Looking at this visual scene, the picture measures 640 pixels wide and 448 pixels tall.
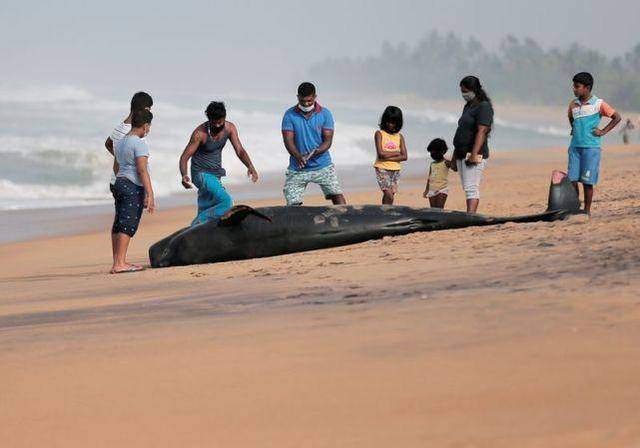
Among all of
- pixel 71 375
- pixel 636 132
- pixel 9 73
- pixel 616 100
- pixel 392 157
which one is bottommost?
pixel 71 375

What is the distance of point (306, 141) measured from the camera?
10672mm

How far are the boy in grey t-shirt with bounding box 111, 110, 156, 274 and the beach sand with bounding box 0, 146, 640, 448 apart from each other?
1.82m

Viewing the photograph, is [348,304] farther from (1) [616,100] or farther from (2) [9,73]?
(2) [9,73]

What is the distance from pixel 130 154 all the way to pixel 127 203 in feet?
1.34

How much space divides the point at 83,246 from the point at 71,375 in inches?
362

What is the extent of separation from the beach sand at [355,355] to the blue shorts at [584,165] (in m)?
2.51

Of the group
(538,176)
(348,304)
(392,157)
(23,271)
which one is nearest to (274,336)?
(348,304)

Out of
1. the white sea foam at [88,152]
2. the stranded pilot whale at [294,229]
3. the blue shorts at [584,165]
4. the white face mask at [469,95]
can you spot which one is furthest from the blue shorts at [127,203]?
the white sea foam at [88,152]

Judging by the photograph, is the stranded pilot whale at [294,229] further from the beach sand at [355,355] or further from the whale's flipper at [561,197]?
the beach sand at [355,355]

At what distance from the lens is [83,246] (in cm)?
1397

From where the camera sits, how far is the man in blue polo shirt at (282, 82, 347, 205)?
1065cm

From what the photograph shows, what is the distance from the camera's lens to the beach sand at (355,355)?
13.2 ft

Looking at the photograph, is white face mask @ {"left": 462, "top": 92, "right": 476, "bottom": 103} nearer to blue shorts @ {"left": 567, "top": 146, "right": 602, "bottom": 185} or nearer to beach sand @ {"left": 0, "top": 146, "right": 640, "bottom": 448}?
blue shorts @ {"left": 567, "top": 146, "right": 602, "bottom": 185}

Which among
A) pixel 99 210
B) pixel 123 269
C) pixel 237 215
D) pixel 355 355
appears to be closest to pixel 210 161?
pixel 237 215
